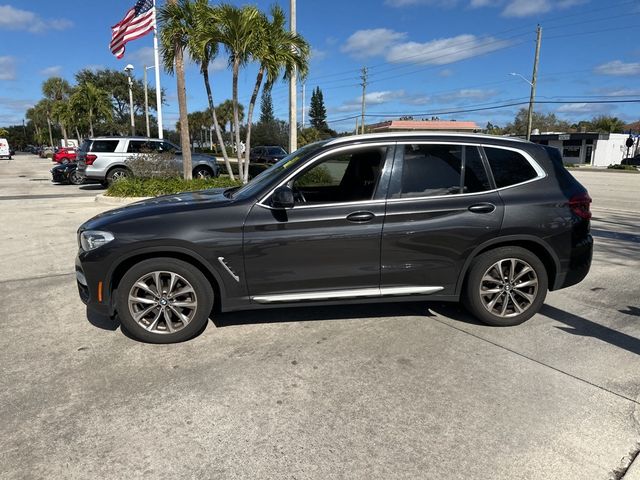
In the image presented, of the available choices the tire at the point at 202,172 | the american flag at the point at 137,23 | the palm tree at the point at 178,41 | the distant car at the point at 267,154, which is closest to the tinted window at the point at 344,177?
the palm tree at the point at 178,41

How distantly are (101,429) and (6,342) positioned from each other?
1866mm

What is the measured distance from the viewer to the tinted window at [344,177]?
4137mm

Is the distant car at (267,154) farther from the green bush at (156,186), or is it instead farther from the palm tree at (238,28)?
the palm tree at (238,28)

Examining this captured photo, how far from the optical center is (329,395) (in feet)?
10.6

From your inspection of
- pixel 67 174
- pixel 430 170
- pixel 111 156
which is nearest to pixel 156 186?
pixel 111 156

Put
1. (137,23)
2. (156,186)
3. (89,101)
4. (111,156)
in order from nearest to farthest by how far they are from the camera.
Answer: (156,186)
(111,156)
(137,23)
(89,101)

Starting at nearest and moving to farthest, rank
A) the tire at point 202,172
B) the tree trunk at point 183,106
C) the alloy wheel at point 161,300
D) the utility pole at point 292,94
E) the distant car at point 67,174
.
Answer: the alloy wheel at point 161,300, the tree trunk at point 183,106, the utility pole at point 292,94, the tire at point 202,172, the distant car at point 67,174

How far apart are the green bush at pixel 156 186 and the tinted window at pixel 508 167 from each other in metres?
9.45

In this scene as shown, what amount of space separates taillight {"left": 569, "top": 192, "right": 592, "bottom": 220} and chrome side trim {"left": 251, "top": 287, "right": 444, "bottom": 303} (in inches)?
56.2

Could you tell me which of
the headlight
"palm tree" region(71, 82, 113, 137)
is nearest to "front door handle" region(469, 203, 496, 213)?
the headlight

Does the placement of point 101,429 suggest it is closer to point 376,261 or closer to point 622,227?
point 376,261

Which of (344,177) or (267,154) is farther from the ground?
(267,154)

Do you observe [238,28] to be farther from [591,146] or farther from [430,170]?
[591,146]

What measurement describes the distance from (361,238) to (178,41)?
11558 mm
